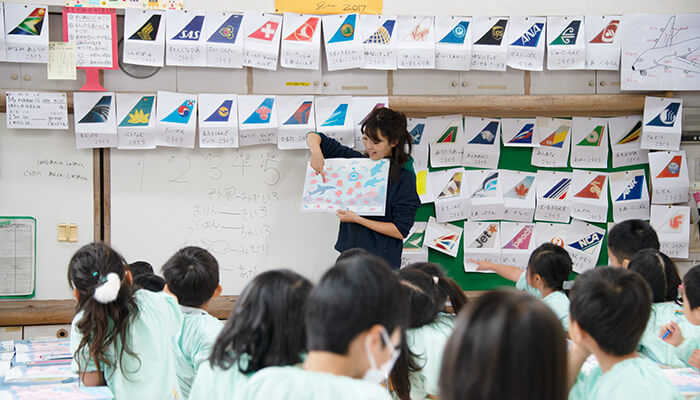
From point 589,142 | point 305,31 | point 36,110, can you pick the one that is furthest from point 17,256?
point 589,142

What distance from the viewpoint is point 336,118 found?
12.0ft

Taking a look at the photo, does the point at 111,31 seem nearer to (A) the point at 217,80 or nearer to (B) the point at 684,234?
(A) the point at 217,80

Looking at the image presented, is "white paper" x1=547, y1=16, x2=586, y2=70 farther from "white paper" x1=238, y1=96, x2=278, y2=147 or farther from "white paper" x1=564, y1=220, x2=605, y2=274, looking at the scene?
"white paper" x1=238, y1=96, x2=278, y2=147

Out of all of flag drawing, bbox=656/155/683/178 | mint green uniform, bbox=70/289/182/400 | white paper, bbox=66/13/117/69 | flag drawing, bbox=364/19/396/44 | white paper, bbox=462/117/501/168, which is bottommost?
mint green uniform, bbox=70/289/182/400

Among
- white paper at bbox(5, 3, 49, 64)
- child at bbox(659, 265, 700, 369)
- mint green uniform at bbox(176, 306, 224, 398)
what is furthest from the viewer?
white paper at bbox(5, 3, 49, 64)

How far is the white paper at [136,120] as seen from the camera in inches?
138

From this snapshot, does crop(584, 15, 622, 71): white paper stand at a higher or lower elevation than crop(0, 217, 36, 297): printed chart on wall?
higher

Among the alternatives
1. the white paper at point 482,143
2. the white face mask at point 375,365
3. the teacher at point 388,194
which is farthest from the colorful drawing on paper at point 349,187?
the white face mask at point 375,365

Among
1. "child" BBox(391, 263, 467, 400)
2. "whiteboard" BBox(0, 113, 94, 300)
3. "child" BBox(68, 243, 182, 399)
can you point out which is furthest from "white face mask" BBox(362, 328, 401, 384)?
"whiteboard" BBox(0, 113, 94, 300)

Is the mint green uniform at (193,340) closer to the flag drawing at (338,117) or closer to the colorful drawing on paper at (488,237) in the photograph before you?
the flag drawing at (338,117)

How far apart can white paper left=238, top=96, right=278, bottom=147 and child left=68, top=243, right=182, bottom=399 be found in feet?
5.26

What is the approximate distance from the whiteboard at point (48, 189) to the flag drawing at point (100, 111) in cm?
11

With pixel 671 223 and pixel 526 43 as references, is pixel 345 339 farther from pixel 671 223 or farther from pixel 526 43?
pixel 671 223

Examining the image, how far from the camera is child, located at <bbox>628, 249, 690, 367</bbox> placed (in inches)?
98.7
